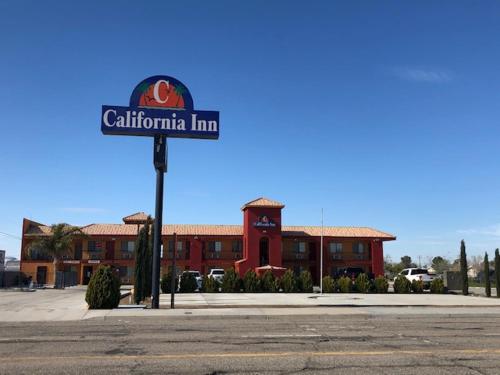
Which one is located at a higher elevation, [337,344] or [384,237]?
[384,237]

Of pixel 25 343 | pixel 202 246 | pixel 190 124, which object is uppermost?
pixel 190 124

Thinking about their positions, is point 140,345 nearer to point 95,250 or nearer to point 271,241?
point 271,241

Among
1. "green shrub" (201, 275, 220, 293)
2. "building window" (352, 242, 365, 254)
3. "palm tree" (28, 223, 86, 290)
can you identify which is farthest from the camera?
"building window" (352, 242, 365, 254)

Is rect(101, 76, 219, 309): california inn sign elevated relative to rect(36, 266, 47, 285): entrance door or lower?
elevated

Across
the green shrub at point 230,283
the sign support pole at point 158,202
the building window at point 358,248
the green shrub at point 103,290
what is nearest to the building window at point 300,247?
the building window at point 358,248

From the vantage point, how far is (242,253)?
58812 millimetres

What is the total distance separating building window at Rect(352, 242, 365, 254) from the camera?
60188 millimetres

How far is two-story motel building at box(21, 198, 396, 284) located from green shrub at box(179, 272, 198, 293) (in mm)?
19366

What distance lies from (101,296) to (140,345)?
9792 mm

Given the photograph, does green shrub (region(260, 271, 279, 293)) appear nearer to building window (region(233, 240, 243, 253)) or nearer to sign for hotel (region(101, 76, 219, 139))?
sign for hotel (region(101, 76, 219, 139))

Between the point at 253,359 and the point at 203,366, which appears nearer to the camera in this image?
the point at 203,366

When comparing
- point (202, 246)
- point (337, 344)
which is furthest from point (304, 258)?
point (337, 344)

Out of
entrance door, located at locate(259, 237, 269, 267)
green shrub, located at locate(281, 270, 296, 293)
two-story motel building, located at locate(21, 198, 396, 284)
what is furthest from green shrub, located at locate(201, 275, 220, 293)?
entrance door, located at locate(259, 237, 269, 267)

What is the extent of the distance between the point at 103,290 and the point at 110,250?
131ft
